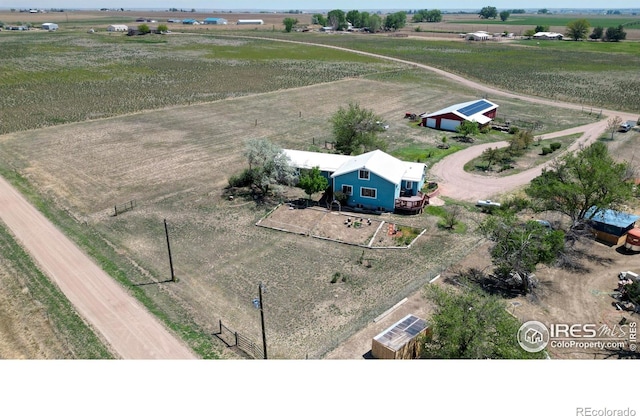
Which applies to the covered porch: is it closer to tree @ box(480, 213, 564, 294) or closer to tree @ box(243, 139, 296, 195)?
tree @ box(480, 213, 564, 294)

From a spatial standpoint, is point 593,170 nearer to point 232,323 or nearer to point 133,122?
point 232,323

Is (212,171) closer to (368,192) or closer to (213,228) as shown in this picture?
(213,228)

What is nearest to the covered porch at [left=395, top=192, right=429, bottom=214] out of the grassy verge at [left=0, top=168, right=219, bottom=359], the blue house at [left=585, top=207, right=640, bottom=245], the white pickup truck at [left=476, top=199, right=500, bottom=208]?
the white pickup truck at [left=476, top=199, right=500, bottom=208]

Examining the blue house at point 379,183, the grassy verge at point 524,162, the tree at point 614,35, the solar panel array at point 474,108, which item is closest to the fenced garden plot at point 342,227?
the blue house at point 379,183

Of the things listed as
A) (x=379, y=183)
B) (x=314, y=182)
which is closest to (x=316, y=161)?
(x=314, y=182)

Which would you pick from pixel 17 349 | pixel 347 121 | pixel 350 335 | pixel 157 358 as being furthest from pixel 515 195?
pixel 17 349

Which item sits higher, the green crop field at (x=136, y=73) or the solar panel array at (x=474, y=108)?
the solar panel array at (x=474, y=108)

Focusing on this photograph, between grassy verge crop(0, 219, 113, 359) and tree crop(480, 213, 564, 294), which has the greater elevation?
tree crop(480, 213, 564, 294)

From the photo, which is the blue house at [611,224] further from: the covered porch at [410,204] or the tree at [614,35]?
the tree at [614,35]
